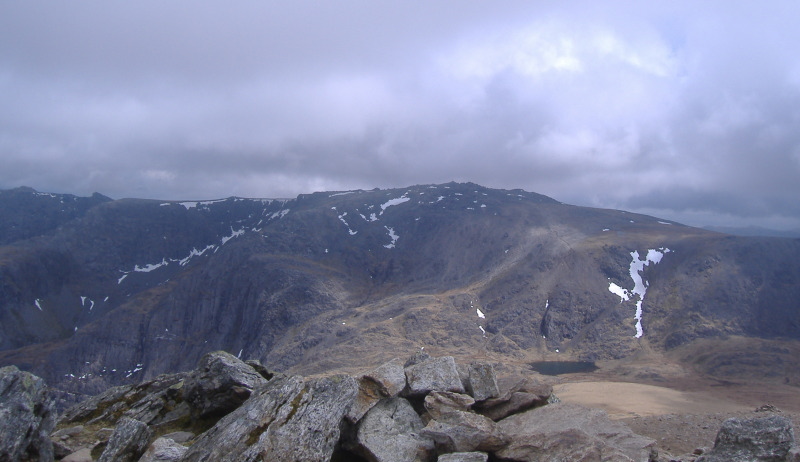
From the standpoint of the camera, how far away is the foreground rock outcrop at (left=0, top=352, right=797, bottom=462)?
11.7 meters

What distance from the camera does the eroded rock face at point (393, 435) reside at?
13.1 meters

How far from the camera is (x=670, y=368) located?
122 m

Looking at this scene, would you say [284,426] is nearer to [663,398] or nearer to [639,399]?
[639,399]

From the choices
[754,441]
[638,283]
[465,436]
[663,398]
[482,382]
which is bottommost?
[663,398]

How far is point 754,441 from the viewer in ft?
37.0

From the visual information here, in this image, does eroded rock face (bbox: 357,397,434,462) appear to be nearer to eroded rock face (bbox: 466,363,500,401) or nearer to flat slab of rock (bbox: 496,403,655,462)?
flat slab of rock (bbox: 496,403,655,462)

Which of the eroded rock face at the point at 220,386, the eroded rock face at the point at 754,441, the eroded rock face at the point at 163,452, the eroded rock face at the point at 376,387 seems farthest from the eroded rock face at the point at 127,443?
the eroded rock face at the point at 754,441

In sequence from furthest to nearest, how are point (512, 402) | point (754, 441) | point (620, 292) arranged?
point (620, 292) → point (512, 402) → point (754, 441)

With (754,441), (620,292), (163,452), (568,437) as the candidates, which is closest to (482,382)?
(568,437)

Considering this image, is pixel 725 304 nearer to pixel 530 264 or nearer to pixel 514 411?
pixel 530 264

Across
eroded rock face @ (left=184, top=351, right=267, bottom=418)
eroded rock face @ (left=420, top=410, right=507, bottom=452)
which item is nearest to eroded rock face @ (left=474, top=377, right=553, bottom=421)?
eroded rock face @ (left=420, top=410, right=507, bottom=452)

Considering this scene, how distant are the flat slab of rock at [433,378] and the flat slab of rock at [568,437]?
193 centimetres

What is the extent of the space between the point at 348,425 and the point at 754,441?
9853mm

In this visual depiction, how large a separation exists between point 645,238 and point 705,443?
19333 cm
